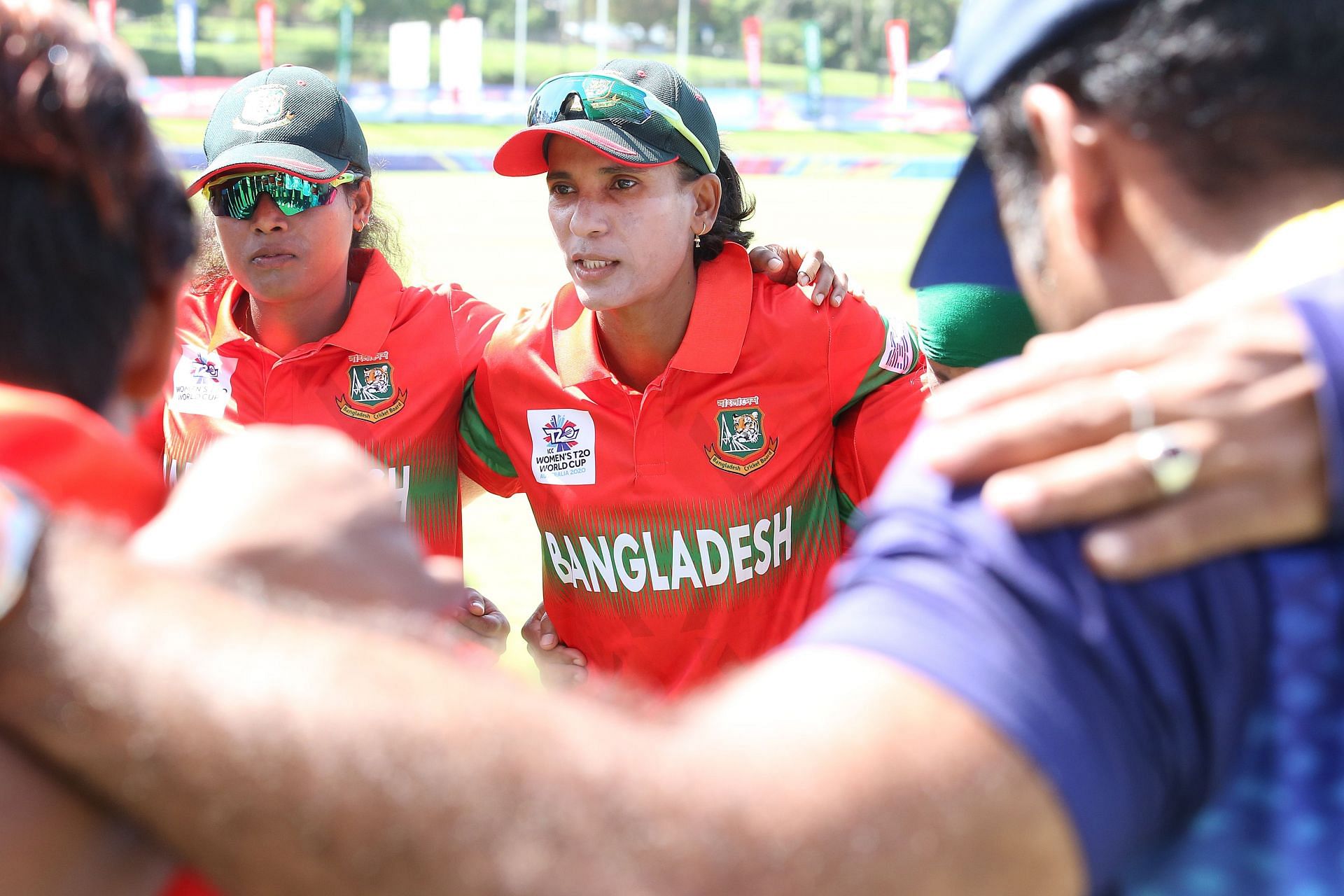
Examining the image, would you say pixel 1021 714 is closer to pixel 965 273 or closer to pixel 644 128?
pixel 965 273

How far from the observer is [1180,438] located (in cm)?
103

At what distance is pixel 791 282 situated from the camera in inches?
149

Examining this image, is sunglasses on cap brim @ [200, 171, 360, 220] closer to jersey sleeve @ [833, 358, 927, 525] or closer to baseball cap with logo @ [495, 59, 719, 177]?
baseball cap with logo @ [495, 59, 719, 177]

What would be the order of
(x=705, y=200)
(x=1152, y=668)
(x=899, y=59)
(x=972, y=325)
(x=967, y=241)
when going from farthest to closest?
(x=899, y=59), (x=705, y=200), (x=972, y=325), (x=967, y=241), (x=1152, y=668)

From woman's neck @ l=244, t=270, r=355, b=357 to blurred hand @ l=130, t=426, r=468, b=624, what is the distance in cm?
274

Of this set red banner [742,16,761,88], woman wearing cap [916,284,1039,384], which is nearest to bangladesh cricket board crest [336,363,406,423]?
woman wearing cap [916,284,1039,384]

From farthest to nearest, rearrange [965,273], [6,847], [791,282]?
[791,282] → [965,273] → [6,847]

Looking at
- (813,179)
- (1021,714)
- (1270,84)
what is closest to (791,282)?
(1270,84)

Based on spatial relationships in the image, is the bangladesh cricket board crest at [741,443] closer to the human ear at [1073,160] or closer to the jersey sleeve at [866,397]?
the jersey sleeve at [866,397]

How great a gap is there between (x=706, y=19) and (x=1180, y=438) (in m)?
71.5

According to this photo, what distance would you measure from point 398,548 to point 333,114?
9.90 ft

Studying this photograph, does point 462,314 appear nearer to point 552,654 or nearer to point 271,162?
point 271,162

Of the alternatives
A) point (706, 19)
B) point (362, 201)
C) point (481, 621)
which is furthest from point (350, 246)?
point (706, 19)

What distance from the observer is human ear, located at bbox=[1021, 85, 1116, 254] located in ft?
3.96
